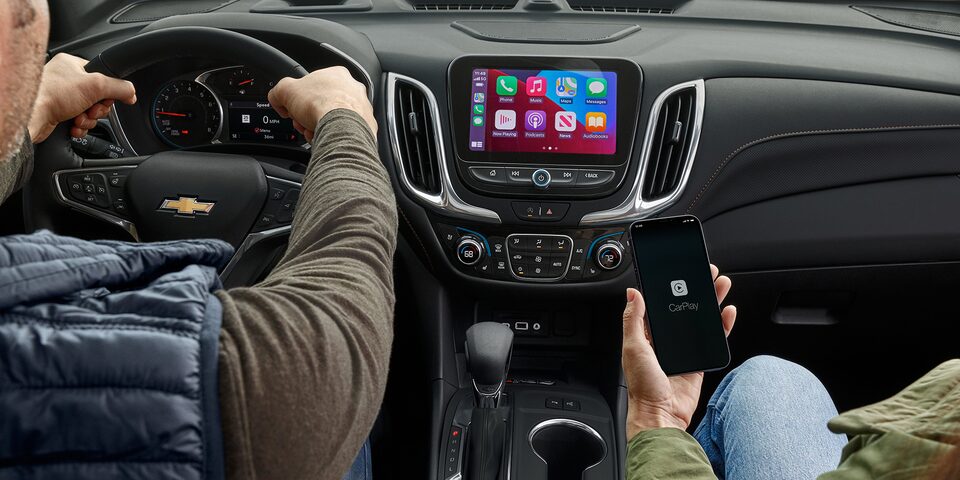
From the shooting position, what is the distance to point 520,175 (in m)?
1.85

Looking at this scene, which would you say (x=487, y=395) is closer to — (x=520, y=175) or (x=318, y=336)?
(x=520, y=175)

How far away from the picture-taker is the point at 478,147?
1.86 metres

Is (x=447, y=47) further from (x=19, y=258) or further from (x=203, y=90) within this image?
(x=19, y=258)

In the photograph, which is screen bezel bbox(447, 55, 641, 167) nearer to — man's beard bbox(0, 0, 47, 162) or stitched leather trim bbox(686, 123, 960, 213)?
stitched leather trim bbox(686, 123, 960, 213)

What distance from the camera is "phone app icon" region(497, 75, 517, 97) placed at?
185cm

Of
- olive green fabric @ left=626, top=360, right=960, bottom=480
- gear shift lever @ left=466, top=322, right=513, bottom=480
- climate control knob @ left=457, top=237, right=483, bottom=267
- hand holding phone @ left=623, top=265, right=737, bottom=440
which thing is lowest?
gear shift lever @ left=466, top=322, right=513, bottom=480

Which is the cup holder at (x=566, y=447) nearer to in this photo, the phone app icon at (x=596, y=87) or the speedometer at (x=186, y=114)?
the phone app icon at (x=596, y=87)

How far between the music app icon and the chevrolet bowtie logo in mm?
761

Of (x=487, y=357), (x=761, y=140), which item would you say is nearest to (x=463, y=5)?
(x=761, y=140)

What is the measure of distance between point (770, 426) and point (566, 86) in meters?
0.88

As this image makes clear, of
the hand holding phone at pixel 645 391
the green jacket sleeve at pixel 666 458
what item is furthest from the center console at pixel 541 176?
the green jacket sleeve at pixel 666 458

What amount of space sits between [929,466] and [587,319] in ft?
4.75

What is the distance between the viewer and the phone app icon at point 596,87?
6.04 feet

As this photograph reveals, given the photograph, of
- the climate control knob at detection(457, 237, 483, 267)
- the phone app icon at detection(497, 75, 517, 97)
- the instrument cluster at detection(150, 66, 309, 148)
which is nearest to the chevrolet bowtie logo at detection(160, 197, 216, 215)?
the instrument cluster at detection(150, 66, 309, 148)
